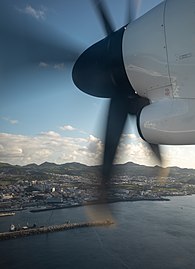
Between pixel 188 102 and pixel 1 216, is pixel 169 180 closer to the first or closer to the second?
pixel 1 216

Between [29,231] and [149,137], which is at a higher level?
[149,137]

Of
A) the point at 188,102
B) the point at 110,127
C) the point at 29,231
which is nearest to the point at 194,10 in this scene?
the point at 188,102

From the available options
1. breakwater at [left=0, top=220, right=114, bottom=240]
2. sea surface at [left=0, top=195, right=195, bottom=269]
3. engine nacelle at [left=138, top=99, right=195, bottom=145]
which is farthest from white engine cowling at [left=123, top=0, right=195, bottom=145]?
breakwater at [left=0, top=220, right=114, bottom=240]

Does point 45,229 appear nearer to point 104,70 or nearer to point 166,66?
point 104,70

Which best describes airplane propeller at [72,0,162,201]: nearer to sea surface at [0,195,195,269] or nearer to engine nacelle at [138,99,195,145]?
engine nacelle at [138,99,195,145]

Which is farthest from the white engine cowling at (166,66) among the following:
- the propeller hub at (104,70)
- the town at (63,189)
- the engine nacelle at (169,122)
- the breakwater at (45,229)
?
the town at (63,189)

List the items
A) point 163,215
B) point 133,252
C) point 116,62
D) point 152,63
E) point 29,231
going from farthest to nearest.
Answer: point 163,215 < point 29,231 < point 133,252 < point 116,62 < point 152,63
